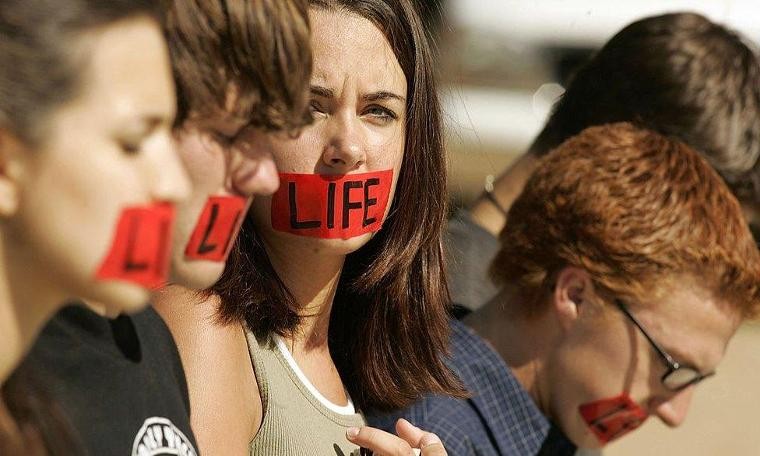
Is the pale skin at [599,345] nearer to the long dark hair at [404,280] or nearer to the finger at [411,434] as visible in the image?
the long dark hair at [404,280]

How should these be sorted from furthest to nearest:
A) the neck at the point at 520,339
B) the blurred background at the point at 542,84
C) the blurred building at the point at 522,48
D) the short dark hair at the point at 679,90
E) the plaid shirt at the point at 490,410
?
1. the blurred building at the point at 522,48
2. the blurred background at the point at 542,84
3. the short dark hair at the point at 679,90
4. the neck at the point at 520,339
5. the plaid shirt at the point at 490,410

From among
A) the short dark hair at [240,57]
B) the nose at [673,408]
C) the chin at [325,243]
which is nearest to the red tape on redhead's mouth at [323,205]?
the chin at [325,243]

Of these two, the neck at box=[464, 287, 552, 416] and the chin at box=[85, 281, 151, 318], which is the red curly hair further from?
the chin at box=[85, 281, 151, 318]

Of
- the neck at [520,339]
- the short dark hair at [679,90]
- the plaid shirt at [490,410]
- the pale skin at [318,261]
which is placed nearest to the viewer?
the pale skin at [318,261]

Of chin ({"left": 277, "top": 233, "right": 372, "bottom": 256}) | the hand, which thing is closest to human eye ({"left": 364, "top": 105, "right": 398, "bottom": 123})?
chin ({"left": 277, "top": 233, "right": 372, "bottom": 256})

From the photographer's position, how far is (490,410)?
8.98ft

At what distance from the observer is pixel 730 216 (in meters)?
2.81

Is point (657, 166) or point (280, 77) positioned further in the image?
point (657, 166)

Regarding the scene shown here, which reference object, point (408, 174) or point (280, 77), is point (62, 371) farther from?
point (408, 174)

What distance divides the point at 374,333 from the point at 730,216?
0.92 metres

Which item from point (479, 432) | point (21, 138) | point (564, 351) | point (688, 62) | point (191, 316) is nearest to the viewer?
point (21, 138)

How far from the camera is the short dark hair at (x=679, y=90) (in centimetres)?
337

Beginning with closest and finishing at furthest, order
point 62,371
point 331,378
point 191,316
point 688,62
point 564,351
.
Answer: point 62,371
point 191,316
point 331,378
point 564,351
point 688,62

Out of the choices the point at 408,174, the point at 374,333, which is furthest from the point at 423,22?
the point at 374,333
